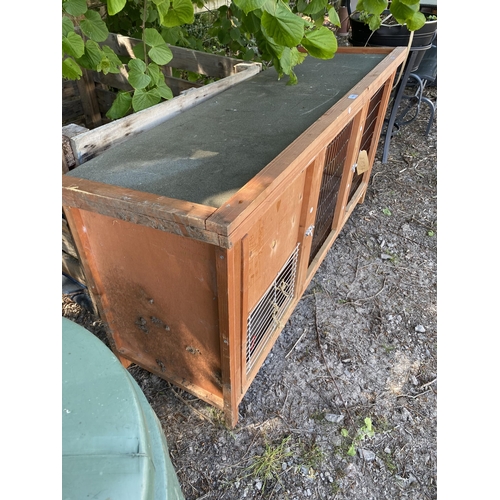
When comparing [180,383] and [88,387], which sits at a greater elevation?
[88,387]

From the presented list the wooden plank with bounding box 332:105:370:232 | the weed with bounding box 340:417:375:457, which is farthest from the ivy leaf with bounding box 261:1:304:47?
the weed with bounding box 340:417:375:457

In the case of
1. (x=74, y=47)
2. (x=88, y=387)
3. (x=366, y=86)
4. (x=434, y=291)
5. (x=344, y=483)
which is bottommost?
(x=344, y=483)

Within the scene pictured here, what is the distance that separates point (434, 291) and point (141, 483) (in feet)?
7.50

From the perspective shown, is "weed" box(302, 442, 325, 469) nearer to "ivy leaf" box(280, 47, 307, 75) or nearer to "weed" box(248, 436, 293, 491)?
"weed" box(248, 436, 293, 491)

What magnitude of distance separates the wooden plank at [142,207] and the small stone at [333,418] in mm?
1261

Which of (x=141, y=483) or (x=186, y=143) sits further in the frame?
(x=186, y=143)

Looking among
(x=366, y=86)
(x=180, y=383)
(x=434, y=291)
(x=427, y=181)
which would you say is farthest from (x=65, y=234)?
(x=427, y=181)

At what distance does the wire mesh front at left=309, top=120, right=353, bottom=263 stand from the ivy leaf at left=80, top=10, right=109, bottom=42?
3.60ft

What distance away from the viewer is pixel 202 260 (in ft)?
3.69

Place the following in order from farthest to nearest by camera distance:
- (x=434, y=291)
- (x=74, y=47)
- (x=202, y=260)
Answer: (x=434, y=291), (x=74, y=47), (x=202, y=260)

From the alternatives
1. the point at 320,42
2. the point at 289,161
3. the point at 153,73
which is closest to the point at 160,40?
the point at 153,73

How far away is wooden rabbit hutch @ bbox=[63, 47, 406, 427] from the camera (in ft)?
3.45

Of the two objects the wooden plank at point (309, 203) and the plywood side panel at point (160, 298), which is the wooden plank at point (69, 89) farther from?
the wooden plank at point (309, 203)

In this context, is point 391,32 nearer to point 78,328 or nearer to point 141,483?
point 78,328
